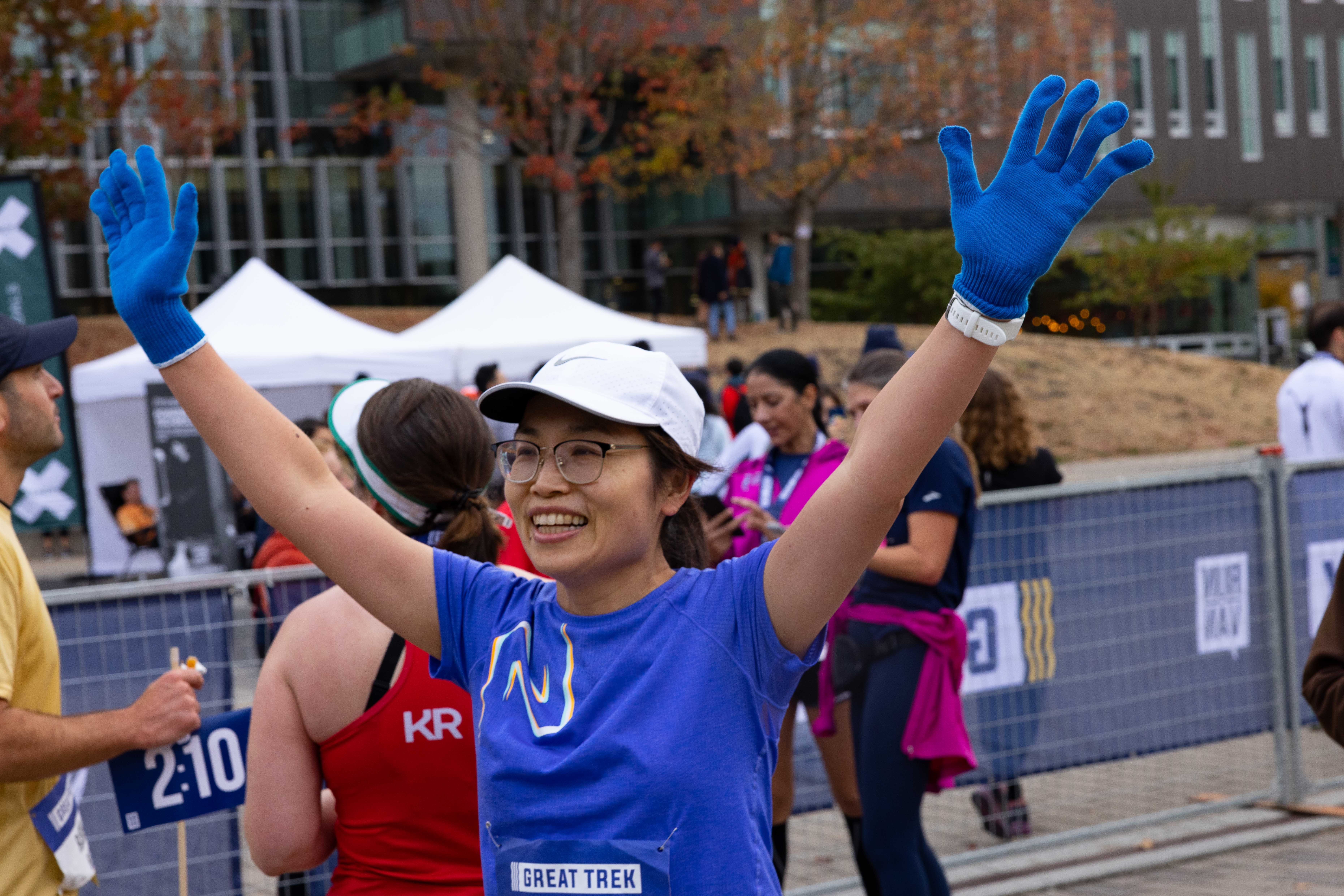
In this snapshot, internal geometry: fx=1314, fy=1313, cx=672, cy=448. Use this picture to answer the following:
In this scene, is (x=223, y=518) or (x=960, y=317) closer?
(x=960, y=317)

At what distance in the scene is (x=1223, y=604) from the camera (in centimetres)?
618

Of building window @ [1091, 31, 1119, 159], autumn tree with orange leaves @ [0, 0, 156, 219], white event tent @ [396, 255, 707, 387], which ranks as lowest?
white event tent @ [396, 255, 707, 387]

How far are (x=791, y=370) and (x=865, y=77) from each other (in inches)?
968

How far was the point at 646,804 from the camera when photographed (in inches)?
72.3

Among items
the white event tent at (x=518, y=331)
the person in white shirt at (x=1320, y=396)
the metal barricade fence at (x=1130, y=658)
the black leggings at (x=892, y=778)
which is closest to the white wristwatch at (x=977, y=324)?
the black leggings at (x=892, y=778)

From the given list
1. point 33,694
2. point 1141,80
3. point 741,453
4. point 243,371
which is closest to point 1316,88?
point 1141,80

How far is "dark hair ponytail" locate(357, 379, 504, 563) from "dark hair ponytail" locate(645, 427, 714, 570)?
0.50 m

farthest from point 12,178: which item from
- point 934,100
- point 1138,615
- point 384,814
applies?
point 934,100

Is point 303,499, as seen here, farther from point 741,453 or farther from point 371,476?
point 741,453

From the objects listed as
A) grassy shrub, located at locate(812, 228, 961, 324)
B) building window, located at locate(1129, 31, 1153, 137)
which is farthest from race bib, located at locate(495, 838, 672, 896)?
building window, located at locate(1129, 31, 1153, 137)

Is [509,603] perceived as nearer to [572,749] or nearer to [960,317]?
[572,749]

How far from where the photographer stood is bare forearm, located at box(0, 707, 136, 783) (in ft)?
8.21

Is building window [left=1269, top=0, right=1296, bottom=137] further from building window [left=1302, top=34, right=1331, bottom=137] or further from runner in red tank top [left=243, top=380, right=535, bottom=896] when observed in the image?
runner in red tank top [left=243, top=380, right=535, bottom=896]

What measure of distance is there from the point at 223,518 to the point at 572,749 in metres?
11.6
